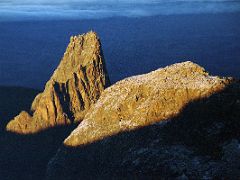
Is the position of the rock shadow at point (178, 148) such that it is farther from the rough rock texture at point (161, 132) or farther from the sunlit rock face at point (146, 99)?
the sunlit rock face at point (146, 99)

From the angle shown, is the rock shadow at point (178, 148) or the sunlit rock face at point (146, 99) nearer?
the rock shadow at point (178, 148)

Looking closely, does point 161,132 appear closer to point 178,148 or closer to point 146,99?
point 178,148

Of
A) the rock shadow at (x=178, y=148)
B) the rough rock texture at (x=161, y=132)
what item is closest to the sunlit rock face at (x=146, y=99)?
the rough rock texture at (x=161, y=132)

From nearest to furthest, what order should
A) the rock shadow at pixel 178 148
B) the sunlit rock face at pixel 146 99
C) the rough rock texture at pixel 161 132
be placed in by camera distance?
the rock shadow at pixel 178 148 < the rough rock texture at pixel 161 132 < the sunlit rock face at pixel 146 99

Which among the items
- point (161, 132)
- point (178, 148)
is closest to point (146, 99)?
point (161, 132)

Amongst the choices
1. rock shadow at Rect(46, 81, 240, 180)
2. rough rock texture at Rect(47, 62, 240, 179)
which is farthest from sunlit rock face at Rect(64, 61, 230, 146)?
rock shadow at Rect(46, 81, 240, 180)

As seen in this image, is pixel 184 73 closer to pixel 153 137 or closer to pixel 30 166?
pixel 153 137

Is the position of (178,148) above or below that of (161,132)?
below

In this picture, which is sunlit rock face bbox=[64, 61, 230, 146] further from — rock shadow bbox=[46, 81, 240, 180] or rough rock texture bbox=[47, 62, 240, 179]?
rock shadow bbox=[46, 81, 240, 180]
